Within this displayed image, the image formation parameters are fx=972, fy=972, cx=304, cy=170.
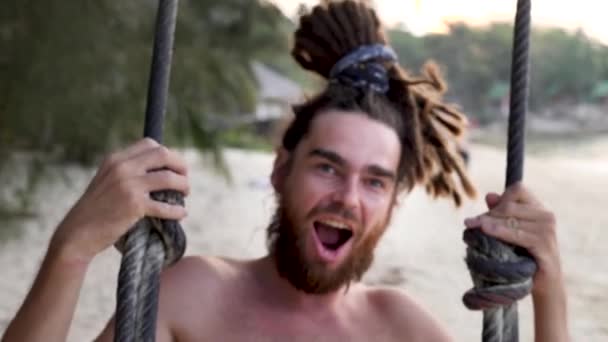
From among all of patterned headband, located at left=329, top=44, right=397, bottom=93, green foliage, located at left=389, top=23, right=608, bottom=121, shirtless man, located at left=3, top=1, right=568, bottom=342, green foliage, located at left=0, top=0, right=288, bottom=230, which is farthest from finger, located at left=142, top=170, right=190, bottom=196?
green foliage, located at left=389, top=23, right=608, bottom=121

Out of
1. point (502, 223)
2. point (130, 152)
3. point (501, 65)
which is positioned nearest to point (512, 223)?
point (502, 223)

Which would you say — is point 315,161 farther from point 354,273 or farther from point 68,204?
point 68,204

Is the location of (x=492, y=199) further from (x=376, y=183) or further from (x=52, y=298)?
(x=52, y=298)

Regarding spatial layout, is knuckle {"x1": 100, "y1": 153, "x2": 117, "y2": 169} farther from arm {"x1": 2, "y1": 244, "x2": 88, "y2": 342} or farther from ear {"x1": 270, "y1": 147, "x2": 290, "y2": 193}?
ear {"x1": 270, "y1": 147, "x2": 290, "y2": 193}

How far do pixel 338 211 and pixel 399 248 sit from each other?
17.5 feet

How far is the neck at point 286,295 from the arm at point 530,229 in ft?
1.20

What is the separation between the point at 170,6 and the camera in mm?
994

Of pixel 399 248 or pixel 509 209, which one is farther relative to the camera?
pixel 399 248

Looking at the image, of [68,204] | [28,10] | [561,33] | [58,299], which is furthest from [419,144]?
[561,33]

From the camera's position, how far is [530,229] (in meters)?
0.99

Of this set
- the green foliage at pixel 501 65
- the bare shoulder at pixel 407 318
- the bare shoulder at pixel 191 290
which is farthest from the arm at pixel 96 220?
the green foliage at pixel 501 65

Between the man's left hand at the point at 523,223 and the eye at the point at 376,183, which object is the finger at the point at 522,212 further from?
the eye at the point at 376,183

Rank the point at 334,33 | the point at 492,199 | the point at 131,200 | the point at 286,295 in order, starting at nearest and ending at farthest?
the point at 131,200 < the point at 492,199 < the point at 286,295 < the point at 334,33

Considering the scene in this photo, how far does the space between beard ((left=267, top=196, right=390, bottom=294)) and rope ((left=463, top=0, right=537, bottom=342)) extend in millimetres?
246
